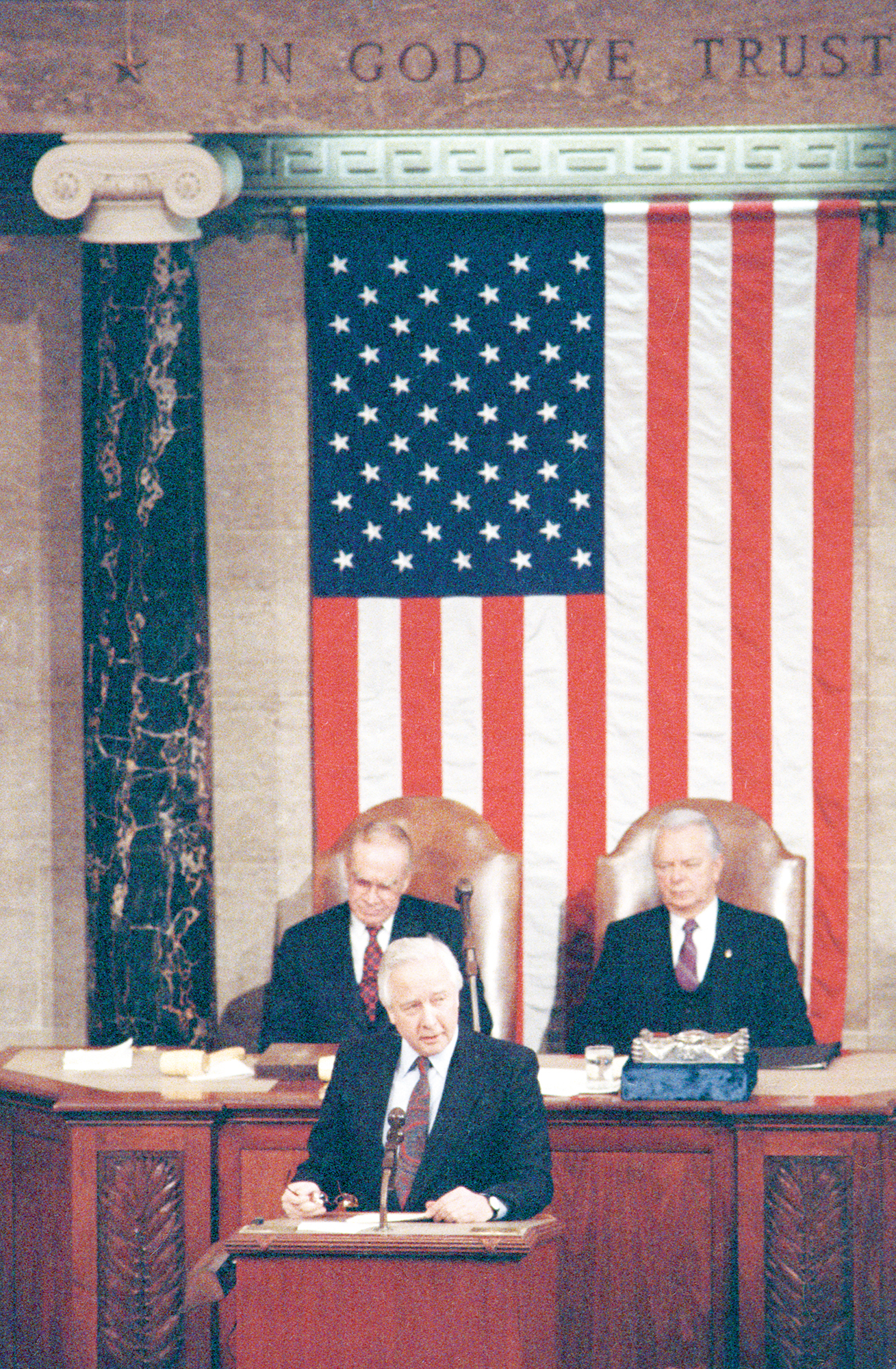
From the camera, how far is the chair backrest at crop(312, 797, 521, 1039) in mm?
7207

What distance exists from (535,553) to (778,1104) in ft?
9.80

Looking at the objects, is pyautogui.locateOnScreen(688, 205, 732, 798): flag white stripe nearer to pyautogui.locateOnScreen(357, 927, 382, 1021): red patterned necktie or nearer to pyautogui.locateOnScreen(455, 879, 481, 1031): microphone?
pyautogui.locateOnScreen(357, 927, 382, 1021): red patterned necktie

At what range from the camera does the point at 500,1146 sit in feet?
16.0

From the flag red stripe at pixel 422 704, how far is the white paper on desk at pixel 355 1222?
3.33 m

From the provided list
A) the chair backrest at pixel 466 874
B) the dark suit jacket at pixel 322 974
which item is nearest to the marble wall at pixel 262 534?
the chair backrest at pixel 466 874

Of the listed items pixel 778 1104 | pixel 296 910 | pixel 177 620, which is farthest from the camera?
pixel 296 910

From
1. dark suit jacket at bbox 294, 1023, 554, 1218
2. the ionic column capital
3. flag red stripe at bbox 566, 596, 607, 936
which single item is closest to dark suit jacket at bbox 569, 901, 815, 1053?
flag red stripe at bbox 566, 596, 607, 936

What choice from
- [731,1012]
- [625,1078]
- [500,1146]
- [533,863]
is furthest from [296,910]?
[500,1146]

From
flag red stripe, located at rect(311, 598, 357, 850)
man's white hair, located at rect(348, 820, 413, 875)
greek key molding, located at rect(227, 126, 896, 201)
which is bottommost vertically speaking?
man's white hair, located at rect(348, 820, 413, 875)

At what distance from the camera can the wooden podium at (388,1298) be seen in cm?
433

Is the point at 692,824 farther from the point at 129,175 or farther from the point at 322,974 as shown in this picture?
the point at 129,175

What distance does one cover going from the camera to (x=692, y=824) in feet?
21.9

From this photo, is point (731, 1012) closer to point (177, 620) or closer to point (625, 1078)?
point (625, 1078)

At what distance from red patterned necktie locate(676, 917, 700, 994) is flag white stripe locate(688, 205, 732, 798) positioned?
113cm
